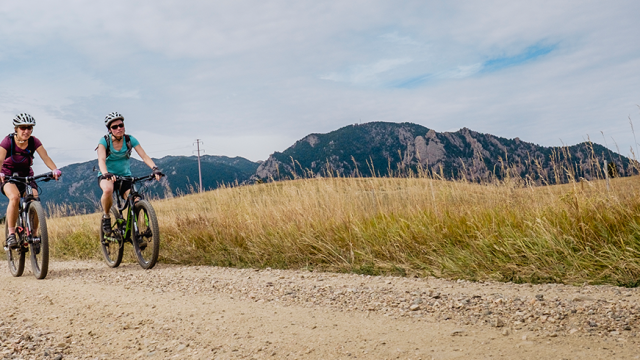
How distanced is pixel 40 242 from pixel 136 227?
1524 millimetres

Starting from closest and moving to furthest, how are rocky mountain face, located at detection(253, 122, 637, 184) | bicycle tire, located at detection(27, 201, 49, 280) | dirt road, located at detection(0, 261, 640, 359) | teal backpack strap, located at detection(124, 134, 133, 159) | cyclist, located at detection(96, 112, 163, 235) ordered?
dirt road, located at detection(0, 261, 640, 359) < bicycle tire, located at detection(27, 201, 49, 280) < cyclist, located at detection(96, 112, 163, 235) < rocky mountain face, located at detection(253, 122, 637, 184) < teal backpack strap, located at detection(124, 134, 133, 159)

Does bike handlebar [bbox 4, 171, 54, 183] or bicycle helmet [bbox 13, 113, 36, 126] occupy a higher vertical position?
bicycle helmet [bbox 13, 113, 36, 126]

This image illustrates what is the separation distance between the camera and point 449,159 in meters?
136

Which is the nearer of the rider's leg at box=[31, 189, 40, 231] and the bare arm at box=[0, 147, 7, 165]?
the bare arm at box=[0, 147, 7, 165]

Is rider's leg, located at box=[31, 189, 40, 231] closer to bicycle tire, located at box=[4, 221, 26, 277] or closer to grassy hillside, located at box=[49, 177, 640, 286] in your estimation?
bicycle tire, located at box=[4, 221, 26, 277]

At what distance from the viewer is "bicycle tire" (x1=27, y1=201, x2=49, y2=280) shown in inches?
276

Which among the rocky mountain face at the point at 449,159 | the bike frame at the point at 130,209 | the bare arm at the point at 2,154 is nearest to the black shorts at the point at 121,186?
the bike frame at the point at 130,209

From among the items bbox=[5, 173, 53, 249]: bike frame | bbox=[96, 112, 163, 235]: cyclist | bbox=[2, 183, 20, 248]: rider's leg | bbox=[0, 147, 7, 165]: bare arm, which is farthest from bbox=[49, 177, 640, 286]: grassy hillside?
bbox=[0, 147, 7, 165]: bare arm

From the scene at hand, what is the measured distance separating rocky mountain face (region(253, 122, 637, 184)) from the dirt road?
3403 mm

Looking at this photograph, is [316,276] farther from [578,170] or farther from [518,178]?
[578,170]

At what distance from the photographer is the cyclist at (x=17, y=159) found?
7133 mm

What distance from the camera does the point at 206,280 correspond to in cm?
582

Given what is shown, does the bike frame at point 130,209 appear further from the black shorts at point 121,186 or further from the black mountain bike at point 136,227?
the black shorts at point 121,186

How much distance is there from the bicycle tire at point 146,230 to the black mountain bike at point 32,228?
1333mm
